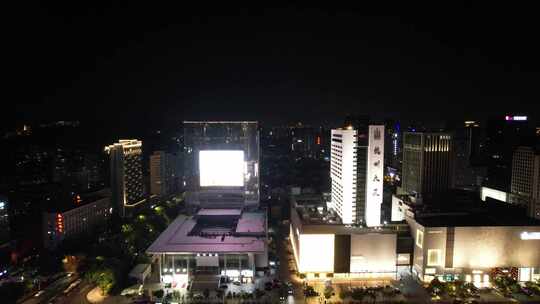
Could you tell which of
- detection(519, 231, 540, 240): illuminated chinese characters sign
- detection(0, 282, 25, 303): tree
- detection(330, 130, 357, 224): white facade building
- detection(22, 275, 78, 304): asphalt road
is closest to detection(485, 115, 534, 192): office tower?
detection(519, 231, 540, 240): illuminated chinese characters sign

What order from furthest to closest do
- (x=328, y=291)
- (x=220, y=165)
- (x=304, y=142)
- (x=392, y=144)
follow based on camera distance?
(x=304, y=142), (x=392, y=144), (x=220, y=165), (x=328, y=291)

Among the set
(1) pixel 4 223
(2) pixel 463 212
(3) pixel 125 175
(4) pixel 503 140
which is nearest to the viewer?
(1) pixel 4 223

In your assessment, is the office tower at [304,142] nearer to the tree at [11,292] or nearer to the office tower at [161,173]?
the office tower at [161,173]

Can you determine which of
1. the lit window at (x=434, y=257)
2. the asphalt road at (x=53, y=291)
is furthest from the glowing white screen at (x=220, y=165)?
the lit window at (x=434, y=257)

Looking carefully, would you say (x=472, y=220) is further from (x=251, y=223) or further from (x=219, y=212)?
(x=219, y=212)

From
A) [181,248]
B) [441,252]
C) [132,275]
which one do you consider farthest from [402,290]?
[132,275]

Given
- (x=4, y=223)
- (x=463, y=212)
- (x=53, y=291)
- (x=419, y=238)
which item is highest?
(x=463, y=212)

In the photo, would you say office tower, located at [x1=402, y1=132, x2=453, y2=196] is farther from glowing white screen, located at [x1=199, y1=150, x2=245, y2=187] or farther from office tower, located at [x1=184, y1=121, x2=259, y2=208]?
glowing white screen, located at [x1=199, y1=150, x2=245, y2=187]

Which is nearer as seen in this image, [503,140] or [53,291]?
[53,291]

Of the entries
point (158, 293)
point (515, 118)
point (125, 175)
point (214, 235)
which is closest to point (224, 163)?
point (214, 235)
